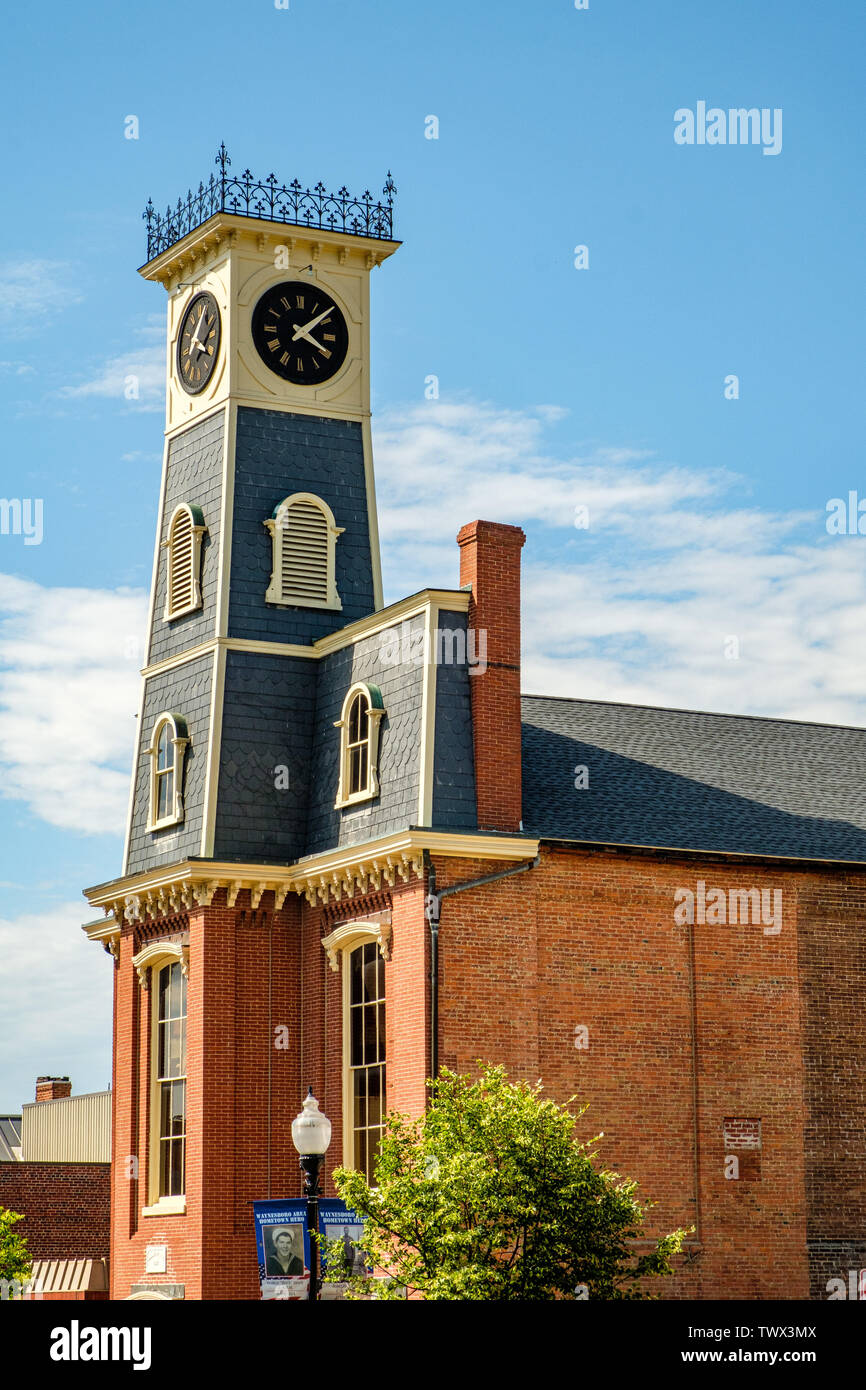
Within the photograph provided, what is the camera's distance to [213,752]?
32844 mm

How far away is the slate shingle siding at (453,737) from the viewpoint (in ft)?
96.2

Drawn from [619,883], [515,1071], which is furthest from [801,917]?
[515,1071]

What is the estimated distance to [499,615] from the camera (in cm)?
3038

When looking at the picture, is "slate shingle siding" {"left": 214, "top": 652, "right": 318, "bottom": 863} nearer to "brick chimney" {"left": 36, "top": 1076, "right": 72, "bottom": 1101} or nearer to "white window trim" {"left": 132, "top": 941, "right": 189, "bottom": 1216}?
"white window trim" {"left": 132, "top": 941, "right": 189, "bottom": 1216}

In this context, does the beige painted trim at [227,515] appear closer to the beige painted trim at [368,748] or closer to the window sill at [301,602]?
the window sill at [301,602]

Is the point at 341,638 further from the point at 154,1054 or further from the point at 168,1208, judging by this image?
the point at 168,1208

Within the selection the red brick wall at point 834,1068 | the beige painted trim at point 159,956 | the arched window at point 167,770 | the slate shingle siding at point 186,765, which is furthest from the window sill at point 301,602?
the red brick wall at point 834,1068

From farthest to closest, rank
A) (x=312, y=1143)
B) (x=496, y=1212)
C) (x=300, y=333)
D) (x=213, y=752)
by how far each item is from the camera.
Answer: (x=300, y=333)
(x=213, y=752)
(x=496, y=1212)
(x=312, y=1143)

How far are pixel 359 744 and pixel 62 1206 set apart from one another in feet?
64.0

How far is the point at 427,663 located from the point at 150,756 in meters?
7.53

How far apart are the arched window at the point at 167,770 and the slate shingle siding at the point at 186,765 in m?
0.12

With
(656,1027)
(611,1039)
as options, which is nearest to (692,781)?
(656,1027)
